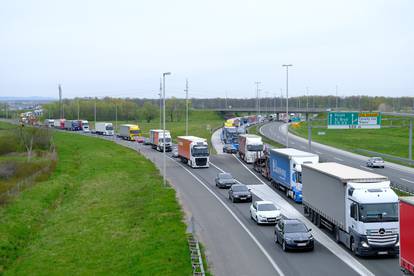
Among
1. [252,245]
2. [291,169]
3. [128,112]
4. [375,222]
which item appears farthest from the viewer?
[128,112]

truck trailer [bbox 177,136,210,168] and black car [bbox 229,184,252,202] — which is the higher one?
truck trailer [bbox 177,136,210,168]

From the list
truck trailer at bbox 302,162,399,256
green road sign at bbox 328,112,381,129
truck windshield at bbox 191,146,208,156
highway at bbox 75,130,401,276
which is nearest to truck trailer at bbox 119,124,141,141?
truck windshield at bbox 191,146,208,156

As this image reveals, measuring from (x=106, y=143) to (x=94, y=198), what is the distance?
56788 mm

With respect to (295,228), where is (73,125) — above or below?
above

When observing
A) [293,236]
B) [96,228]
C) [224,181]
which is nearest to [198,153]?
[224,181]

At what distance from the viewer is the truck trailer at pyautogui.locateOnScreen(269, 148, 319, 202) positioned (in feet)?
128

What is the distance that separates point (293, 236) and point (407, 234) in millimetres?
7421

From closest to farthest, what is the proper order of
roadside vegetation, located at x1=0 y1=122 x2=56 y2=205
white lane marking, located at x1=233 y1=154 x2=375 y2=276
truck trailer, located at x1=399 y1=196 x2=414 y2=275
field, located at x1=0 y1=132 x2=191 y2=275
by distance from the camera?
1. truck trailer, located at x1=399 y1=196 x2=414 y2=275
2. white lane marking, located at x1=233 y1=154 x2=375 y2=276
3. field, located at x1=0 y1=132 x2=191 y2=275
4. roadside vegetation, located at x1=0 y1=122 x2=56 y2=205

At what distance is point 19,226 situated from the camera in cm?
3647

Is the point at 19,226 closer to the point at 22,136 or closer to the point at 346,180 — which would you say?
the point at 346,180

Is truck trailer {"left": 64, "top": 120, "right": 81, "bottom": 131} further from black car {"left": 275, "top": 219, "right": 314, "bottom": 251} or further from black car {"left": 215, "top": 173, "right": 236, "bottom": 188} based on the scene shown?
black car {"left": 275, "top": 219, "right": 314, "bottom": 251}

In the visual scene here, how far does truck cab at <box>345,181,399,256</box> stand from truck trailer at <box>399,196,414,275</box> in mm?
4021

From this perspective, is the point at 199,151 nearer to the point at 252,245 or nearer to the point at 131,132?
the point at 252,245

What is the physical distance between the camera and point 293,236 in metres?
25.7
